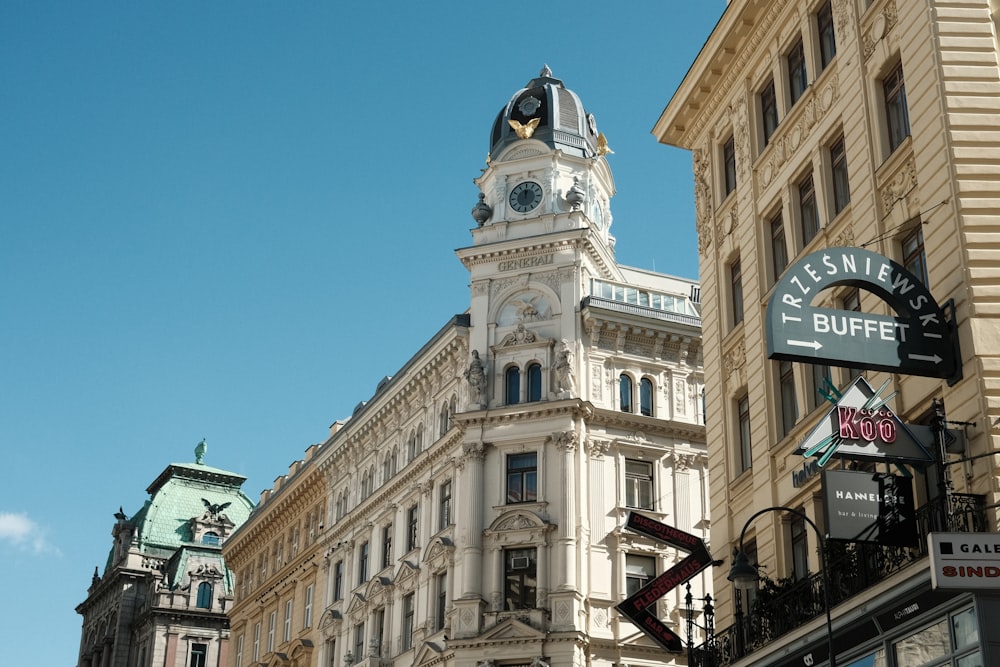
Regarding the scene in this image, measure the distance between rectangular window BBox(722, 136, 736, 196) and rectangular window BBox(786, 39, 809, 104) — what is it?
3082 millimetres

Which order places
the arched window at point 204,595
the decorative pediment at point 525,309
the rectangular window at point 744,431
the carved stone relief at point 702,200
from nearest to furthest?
the rectangular window at point 744,431 → the carved stone relief at point 702,200 → the decorative pediment at point 525,309 → the arched window at point 204,595

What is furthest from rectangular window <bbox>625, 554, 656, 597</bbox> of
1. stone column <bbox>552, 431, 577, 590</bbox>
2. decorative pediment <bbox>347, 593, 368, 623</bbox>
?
decorative pediment <bbox>347, 593, 368, 623</bbox>

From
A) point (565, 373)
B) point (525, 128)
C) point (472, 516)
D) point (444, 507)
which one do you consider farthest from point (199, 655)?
point (525, 128)

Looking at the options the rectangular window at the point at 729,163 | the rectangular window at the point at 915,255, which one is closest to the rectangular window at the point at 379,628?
the rectangular window at the point at 729,163

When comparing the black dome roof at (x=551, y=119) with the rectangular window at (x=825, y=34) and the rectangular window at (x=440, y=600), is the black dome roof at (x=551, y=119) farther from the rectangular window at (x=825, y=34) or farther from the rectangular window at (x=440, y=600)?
the rectangular window at (x=825, y=34)

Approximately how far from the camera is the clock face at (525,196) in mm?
55688

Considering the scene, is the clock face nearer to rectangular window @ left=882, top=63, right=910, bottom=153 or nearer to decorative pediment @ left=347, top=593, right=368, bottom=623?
decorative pediment @ left=347, top=593, right=368, bottom=623

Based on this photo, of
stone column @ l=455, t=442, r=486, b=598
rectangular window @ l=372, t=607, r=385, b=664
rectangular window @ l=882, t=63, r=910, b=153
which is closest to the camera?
rectangular window @ l=882, t=63, r=910, b=153

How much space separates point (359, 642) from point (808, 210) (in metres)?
36.1

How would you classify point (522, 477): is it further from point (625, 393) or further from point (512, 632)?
point (512, 632)

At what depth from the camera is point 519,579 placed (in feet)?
161

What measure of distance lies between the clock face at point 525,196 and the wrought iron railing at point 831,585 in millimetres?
28647

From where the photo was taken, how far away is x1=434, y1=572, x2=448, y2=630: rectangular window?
51.1m

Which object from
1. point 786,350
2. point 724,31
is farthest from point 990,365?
point 724,31
